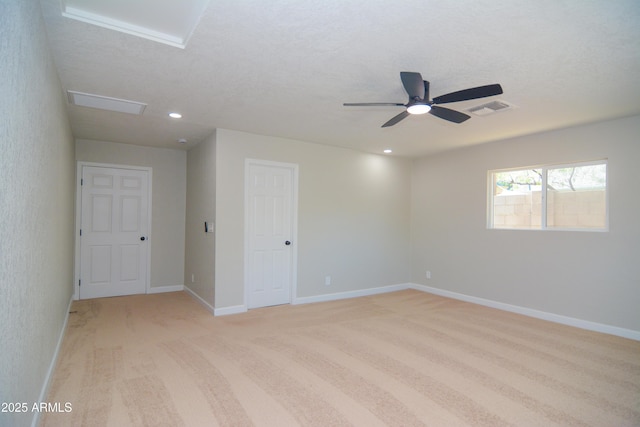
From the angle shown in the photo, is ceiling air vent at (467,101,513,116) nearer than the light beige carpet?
No

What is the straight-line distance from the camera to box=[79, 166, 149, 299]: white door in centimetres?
535

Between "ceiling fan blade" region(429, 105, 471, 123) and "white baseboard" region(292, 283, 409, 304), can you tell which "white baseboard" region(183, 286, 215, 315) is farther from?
"ceiling fan blade" region(429, 105, 471, 123)

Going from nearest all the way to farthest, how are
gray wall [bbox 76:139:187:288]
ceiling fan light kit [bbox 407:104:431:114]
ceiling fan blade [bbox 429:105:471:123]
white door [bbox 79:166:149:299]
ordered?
ceiling fan light kit [bbox 407:104:431:114] → ceiling fan blade [bbox 429:105:471:123] → white door [bbox 79:166:149:299] → gray wall [bbox 76:139:187:288]

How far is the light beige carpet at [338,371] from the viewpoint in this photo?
7.55 ft

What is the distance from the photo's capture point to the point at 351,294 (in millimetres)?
5688

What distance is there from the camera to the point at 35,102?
6.61 ft

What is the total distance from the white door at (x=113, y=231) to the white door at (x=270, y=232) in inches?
87.0

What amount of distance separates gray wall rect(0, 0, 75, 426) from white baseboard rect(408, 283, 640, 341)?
533 cm

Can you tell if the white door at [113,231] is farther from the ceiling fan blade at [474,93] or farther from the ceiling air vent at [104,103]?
the ceiling fan blade at [474,93]

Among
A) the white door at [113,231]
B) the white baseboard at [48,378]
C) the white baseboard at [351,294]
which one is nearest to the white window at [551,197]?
the white baseboard at [351,294]

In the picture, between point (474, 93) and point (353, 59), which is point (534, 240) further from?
point (353, 59)

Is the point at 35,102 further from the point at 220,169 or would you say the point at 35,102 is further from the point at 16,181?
the point at 220,169

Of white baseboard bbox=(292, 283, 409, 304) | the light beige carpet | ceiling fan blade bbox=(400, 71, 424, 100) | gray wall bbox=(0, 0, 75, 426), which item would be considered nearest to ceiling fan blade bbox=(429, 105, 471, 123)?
ceiling fan blade bbox=(400, 71, 424, 100)

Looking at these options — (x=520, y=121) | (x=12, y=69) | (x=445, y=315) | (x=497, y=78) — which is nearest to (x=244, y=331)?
(x=445, y=315)
